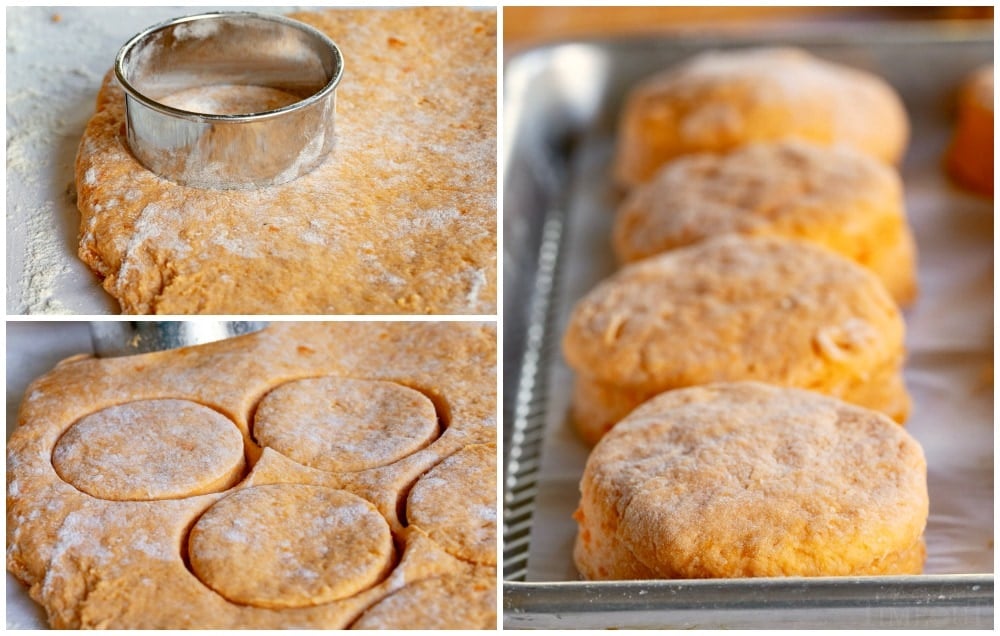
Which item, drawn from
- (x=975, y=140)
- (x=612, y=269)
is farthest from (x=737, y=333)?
(x=975, y=140)

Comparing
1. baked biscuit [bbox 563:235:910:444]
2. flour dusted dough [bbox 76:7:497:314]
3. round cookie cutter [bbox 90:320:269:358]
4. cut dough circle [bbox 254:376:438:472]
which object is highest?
flour dusted dough [bbox 76:7:497:314]

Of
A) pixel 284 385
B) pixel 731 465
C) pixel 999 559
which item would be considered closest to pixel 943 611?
pixel 999 559

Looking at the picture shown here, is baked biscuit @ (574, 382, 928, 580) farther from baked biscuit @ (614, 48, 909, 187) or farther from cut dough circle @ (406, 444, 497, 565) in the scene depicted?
baked biscuit @ (614, 48, 909, 187)

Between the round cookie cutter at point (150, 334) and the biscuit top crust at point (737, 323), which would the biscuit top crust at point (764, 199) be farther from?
the round cookie cutter at point (150, 334)

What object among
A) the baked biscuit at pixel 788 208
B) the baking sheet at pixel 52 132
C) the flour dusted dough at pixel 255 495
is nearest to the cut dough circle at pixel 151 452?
the flour dusted dough at pixel 255 495

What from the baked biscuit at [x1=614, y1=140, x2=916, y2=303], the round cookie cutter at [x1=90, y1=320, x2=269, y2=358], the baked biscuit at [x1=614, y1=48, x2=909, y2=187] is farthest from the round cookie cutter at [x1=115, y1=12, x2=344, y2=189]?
the baked biscuit at [x1=614, y1=48, x2=909, y2=187]
